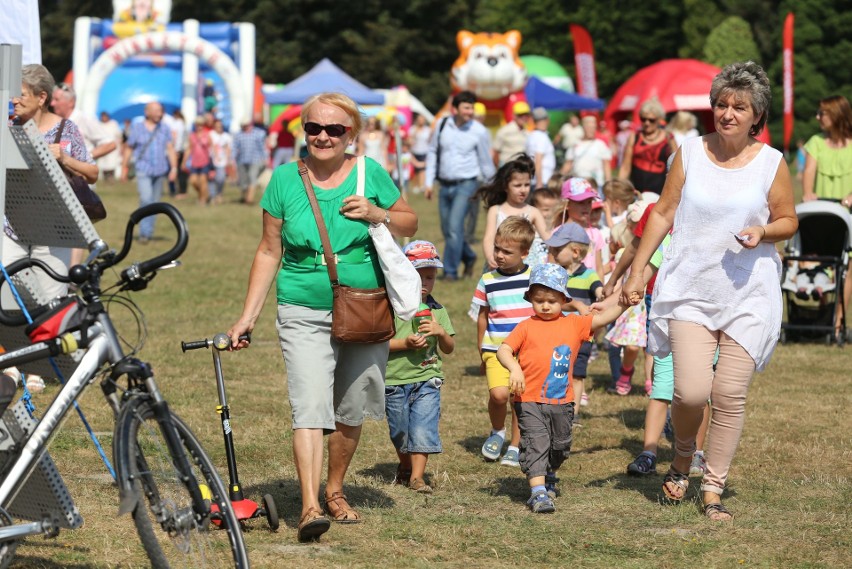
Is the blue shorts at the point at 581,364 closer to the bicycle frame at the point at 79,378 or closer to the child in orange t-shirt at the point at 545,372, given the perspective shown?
the child in orange t-shirt at the point at 545,372

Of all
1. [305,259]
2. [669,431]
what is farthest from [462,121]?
[305,259]

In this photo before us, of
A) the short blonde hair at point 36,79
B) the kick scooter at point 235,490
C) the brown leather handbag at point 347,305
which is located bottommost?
the kick scooter at point 235,490

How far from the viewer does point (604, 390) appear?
10.1m

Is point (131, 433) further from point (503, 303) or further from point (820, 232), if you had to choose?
point (820, 232)

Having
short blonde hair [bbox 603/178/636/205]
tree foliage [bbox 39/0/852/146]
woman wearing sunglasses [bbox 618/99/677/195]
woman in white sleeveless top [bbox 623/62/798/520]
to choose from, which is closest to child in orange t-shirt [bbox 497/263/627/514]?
woman in white sleeveless top [bbox 623/62/798/520]

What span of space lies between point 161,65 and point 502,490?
4192 centimetres

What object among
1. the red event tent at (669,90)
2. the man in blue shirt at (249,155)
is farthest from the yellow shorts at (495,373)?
the red event tent at (669,90)

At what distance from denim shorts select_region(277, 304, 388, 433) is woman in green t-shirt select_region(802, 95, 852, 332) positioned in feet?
23.3

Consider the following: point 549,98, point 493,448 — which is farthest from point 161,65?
point 493,448

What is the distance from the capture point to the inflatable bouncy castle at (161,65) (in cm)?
4294

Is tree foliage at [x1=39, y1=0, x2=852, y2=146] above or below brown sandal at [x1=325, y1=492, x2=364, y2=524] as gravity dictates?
above

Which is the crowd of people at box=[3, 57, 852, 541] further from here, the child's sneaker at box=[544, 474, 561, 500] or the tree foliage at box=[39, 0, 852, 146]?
the tree foliage at box=[39, 0, 852, 146]

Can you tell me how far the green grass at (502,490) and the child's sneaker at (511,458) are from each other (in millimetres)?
106

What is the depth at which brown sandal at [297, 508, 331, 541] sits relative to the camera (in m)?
5.73
